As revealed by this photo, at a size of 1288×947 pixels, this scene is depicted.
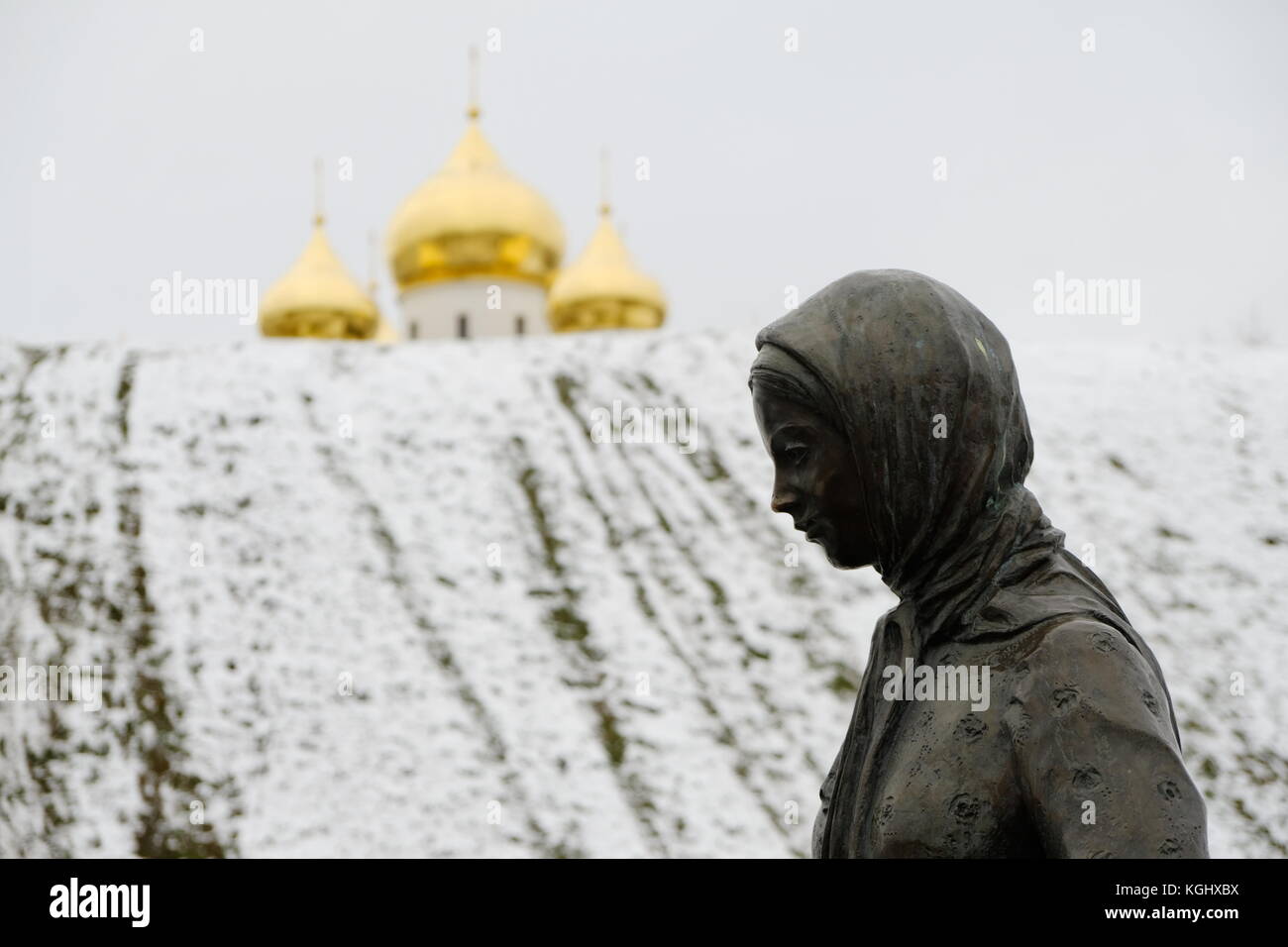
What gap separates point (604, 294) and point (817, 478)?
2661cm

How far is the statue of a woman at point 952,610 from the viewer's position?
2057 millimetres

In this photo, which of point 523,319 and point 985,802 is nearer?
point 985,802

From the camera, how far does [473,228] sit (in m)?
28.1

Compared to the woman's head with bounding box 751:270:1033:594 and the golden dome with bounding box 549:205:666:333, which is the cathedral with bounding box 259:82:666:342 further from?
the woman's head with bounding box 751:270:1033:594

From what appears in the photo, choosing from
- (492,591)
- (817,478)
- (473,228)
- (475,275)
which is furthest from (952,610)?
(475,275)

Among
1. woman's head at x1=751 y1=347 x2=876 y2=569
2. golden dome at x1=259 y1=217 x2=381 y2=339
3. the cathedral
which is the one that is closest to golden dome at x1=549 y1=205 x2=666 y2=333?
the cathedral

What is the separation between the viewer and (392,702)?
497 inches

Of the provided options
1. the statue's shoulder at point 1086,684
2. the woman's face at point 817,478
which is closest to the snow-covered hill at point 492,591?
the woman's face at point 817,478

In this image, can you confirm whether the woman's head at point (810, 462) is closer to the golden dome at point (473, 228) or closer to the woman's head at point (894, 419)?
the woman's head at point (894, 419)

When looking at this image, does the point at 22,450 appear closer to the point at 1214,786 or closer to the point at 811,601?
the point at 811,601

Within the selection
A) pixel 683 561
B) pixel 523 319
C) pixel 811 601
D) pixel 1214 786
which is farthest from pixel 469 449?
pixel 523 319

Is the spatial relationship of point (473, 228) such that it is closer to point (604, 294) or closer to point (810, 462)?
point (604, 294)

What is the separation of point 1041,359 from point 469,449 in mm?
6431
